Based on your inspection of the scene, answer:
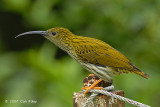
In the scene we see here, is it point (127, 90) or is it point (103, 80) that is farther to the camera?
point (127, 90)

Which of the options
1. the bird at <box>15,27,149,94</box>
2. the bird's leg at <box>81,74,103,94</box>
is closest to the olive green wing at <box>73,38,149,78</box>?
the bird at <box>15,27,149,94</box>

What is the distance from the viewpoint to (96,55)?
3879 mm

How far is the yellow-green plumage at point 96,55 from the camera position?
381 cm

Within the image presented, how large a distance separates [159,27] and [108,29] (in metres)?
0.69

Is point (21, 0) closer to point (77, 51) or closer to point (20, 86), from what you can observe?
point (20, 86)

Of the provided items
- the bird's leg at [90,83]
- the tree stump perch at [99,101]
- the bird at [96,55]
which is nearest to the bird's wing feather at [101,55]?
the bird at [96,55]

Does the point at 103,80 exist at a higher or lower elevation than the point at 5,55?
lower

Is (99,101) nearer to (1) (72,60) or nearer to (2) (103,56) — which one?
(2) (103,56)

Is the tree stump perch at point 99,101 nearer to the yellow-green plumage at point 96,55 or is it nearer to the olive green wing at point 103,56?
the yellow-green plumage at point 96,55

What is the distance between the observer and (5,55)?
5727mm

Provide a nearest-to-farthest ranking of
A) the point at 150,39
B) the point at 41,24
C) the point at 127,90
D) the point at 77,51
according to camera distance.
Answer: the point at 77,51 → the point at 127,90 → the point at 150,39 → the point at 41,24

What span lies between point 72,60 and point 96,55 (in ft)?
4.05

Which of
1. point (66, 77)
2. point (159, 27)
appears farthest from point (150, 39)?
point (66, 77)

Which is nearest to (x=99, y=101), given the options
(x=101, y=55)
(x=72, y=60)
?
(x=101, y=55)
